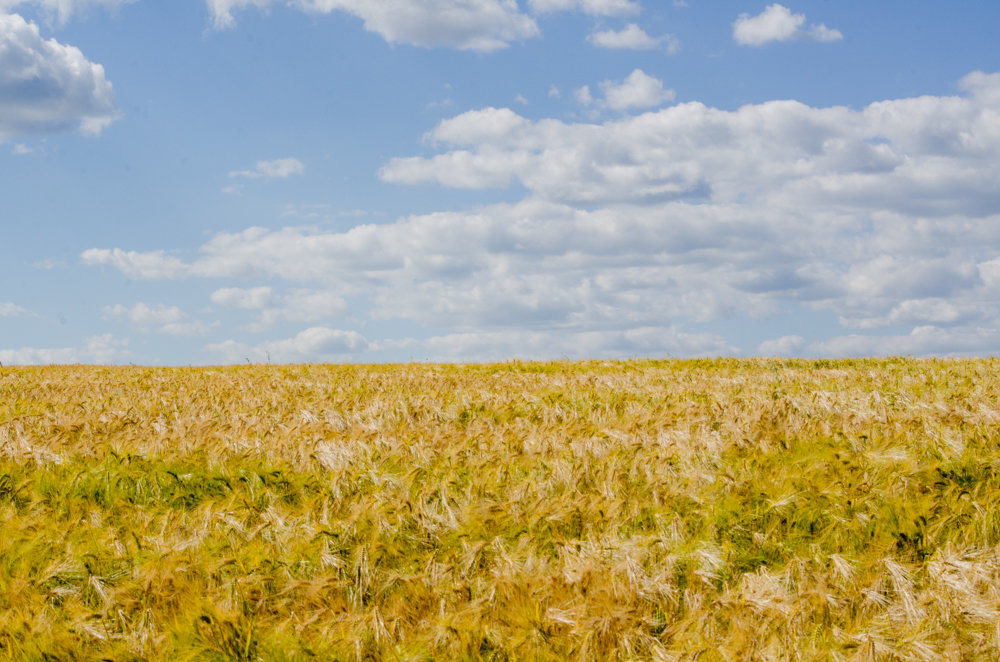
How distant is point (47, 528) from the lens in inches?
243

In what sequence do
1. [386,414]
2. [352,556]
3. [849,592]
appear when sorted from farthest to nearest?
[386,414]
[352,556]
[849,592]

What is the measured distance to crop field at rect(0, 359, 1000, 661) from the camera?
13.6ft

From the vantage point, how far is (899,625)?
4168 mm

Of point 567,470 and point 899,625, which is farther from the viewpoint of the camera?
point 567,470

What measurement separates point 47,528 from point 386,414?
4.51m

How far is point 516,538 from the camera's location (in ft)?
17.5

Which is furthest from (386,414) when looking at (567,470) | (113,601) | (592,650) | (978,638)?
(978,638)

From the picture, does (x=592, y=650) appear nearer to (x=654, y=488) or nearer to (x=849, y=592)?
(x=849, y=592)

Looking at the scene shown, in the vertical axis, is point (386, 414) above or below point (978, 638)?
above

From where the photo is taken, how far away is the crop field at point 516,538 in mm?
4148

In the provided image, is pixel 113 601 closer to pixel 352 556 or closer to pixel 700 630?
pixel 352 556

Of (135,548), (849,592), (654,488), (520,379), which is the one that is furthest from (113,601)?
(520,379)

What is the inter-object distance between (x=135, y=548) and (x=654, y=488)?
12.4 ft

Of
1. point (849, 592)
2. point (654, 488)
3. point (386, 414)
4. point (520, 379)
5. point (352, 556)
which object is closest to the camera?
point (849, 592)
